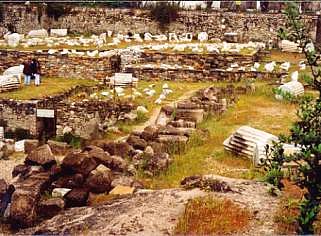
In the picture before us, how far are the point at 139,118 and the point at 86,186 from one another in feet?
20.3

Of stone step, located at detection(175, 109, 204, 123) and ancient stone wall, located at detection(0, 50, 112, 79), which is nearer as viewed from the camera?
stone step, located at detection(175, 109, 204, 123)

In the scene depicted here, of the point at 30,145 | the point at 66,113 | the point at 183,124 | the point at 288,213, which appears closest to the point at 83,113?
the point at 66,113

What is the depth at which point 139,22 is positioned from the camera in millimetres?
29719

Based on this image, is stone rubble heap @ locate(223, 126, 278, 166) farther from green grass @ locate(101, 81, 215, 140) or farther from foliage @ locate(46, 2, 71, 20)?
foliage @ locate(46, 2, 71, 20)

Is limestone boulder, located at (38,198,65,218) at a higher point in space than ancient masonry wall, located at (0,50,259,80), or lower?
lower

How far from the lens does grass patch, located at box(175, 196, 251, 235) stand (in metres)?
7.76

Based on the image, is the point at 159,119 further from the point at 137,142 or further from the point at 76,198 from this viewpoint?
the point at 76,198

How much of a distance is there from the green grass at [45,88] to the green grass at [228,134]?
5318 millimetres

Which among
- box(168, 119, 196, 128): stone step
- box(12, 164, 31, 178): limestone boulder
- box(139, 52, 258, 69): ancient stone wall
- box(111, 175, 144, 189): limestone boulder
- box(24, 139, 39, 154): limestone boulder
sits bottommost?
box(24, 139, 39, 154): limestone boulder

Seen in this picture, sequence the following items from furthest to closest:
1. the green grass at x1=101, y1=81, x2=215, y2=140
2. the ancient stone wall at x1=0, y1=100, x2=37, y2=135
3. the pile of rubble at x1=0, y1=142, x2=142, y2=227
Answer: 1. the ancient stone wall at x1=0, y1=100, x2=37, y2=135
2. the green grass at x1=101, y1=81, x2=215, y2=140
3. the pile of rubble at x1=0, y1=142, x2=142, y2=227

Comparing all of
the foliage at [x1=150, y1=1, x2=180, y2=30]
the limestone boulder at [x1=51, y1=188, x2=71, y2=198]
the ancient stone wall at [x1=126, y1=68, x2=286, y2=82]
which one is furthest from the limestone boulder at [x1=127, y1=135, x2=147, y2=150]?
the foliage at [x1=150, y1=1, x2=180, y2=30]

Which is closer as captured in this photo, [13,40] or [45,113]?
[45,113]

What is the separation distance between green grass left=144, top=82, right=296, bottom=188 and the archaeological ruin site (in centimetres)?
3

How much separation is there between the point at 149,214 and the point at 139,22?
2208 cm
